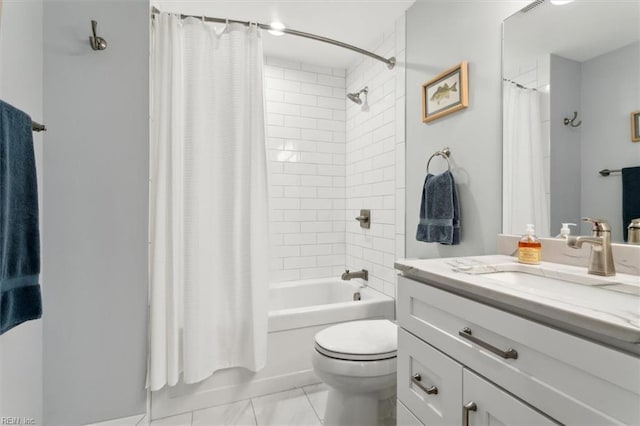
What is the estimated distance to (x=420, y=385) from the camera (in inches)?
38.2

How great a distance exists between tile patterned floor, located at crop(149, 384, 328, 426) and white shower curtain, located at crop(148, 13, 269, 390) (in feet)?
0.80

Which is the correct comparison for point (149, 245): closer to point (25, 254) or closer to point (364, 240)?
point (25, 254)

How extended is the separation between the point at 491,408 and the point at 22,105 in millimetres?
1988

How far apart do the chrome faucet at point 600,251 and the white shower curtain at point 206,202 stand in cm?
145

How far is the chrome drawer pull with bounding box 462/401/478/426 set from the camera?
2.52ft

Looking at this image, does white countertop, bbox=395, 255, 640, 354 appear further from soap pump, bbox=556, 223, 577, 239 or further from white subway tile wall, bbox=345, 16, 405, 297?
white subway tile wall, bbox=345, 16, 405, 297

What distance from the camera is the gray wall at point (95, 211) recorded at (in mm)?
1409

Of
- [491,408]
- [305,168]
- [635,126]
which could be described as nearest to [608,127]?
[635,126]

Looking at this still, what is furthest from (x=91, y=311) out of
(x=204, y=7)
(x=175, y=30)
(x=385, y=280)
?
(x=204, y=7)

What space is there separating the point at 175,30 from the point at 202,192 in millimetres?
884

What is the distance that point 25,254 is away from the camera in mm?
1053

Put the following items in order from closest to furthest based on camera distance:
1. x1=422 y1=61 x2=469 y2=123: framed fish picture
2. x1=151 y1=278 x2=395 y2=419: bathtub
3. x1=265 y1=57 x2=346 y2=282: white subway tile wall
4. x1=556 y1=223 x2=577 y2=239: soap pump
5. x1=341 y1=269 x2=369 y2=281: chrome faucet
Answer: x1=556 y1=223 x2=577 y2=239: soap pump → x1=422 y1=61 x2=469 y2=123: framed fish picture → x1=151 y1=278 x2=395 y2=419: bathtub → x1=341 y1=269 x2=369 y2=281: chrome faucet → x1=265 y1=57 x2=346 y2=282: white subway tile wall

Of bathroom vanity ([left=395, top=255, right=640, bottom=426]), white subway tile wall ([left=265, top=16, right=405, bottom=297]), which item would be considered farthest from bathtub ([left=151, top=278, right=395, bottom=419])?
bathroom vanity ([left=395, top=255, right=640, bottom=426])

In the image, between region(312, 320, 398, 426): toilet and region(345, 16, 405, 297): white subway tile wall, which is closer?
region(312, 320, 398, 426): toilet
